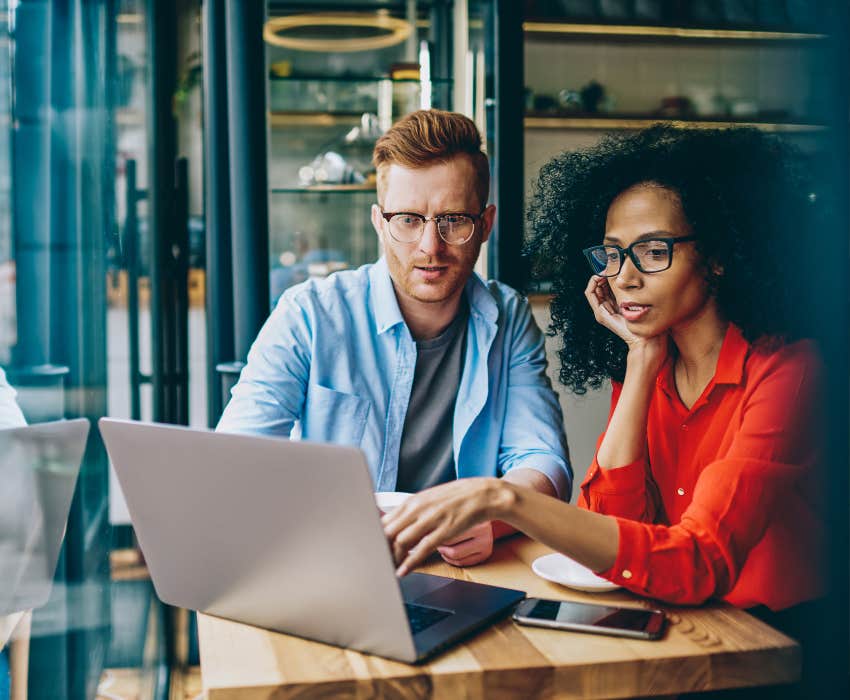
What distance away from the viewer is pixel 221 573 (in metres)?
0.94

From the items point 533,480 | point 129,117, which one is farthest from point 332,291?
point 129,117

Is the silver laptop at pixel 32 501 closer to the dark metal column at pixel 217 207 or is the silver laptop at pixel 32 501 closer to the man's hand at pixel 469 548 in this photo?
the man's hand at pixel 469 548

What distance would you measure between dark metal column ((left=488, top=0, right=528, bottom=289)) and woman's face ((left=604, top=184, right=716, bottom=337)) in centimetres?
106

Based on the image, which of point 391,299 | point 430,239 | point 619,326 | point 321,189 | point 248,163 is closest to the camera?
point 619,326

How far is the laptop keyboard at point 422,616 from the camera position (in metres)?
0.91

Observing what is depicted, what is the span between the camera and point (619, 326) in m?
1.48

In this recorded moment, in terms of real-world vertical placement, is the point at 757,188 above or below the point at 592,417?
above

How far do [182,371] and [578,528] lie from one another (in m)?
2.23

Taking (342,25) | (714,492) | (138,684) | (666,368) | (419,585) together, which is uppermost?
(342,25)

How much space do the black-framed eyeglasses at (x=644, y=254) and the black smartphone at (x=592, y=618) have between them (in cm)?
59

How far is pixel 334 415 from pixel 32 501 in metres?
0.65

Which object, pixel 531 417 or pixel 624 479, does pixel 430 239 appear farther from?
pixel 624 479

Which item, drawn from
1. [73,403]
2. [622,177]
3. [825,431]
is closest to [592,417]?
[622,177]

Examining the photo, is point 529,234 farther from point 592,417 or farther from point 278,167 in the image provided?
point 278,167
